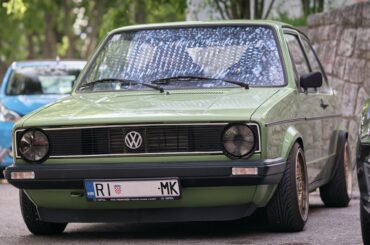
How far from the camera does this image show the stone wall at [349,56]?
46.5ft

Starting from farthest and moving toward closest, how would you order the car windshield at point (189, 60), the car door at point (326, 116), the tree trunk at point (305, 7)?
the tree trunk at point (305, 7) → the car door at point (326, 116) → the car windshield at point (189, 60)

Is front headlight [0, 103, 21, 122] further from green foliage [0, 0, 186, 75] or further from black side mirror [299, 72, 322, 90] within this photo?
green foliage [0, 0, 186, 75]

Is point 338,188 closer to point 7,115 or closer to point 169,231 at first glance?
point 169,231

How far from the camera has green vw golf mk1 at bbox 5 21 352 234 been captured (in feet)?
24.3

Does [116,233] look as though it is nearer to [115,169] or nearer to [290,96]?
[115,169]

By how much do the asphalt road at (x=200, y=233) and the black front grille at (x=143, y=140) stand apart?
0.61 metres

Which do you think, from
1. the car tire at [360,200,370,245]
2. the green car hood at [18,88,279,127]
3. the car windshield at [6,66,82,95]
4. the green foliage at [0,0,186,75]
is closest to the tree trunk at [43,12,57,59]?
the green foliage at [0,0,186,75]

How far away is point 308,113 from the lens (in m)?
8.82

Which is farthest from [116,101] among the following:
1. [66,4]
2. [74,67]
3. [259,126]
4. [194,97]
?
[66,4]

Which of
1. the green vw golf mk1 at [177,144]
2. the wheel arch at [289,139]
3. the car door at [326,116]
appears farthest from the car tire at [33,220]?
the car door at [326,116]

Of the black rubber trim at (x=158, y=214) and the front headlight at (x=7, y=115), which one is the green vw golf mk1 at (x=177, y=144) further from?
the front headlight at (x=7, y=115)

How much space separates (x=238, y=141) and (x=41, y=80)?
8.58 m

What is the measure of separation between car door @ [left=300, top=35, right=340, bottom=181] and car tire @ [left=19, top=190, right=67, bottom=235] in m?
2.25

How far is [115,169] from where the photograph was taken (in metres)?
7.42
